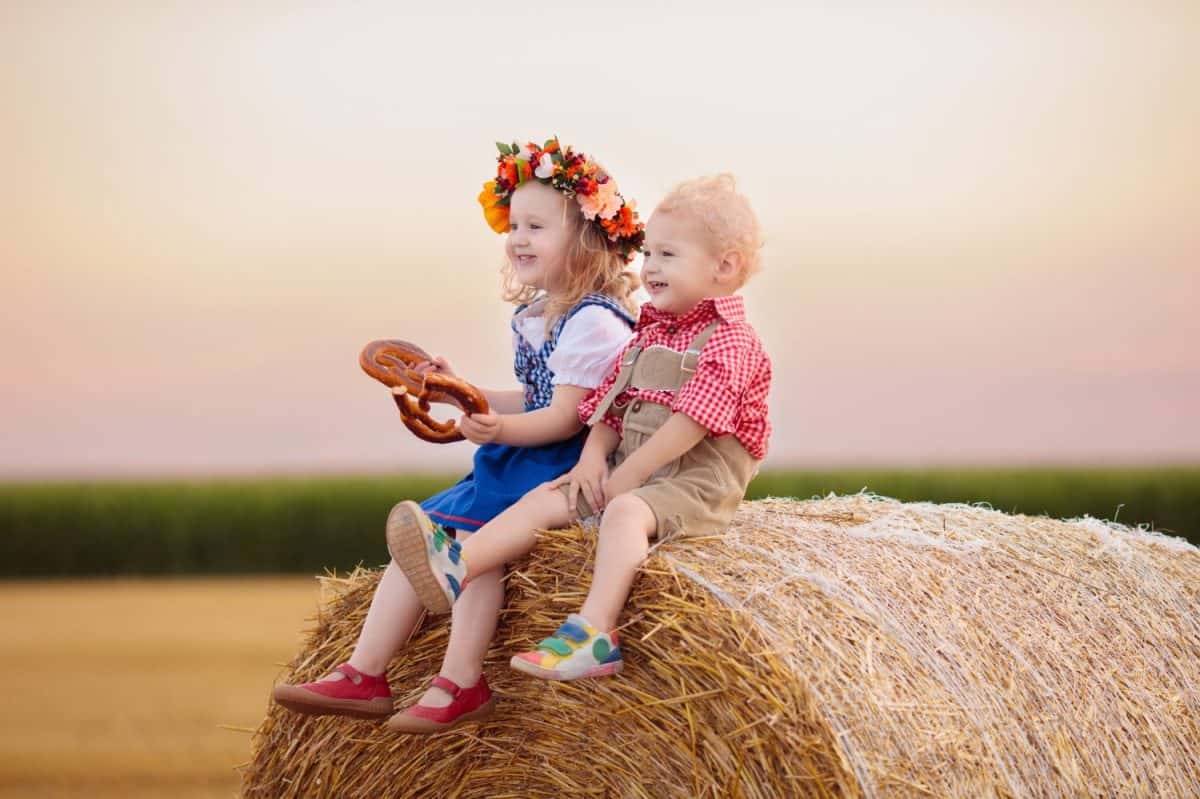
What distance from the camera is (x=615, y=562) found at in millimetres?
3111

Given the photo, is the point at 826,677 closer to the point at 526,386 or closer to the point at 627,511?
the point at 627,511

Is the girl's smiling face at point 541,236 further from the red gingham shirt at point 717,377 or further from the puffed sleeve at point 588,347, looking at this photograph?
the red gingham shirt at point 717,377

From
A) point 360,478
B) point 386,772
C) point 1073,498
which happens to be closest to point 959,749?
point 386,772

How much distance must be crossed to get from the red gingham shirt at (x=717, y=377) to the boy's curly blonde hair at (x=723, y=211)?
0.13 meters

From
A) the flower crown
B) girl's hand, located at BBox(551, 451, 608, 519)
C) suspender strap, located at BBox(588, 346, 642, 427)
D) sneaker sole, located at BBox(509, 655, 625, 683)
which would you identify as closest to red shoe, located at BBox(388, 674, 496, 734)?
sneaker sole, located at BBox(509, 655, 625, 683)

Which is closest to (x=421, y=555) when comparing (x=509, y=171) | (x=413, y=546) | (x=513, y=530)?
(x=413, y=546)

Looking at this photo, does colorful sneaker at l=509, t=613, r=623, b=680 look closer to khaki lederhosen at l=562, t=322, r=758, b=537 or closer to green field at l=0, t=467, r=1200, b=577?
khaki lederhosen at l=562, t=322, r=758, b=537

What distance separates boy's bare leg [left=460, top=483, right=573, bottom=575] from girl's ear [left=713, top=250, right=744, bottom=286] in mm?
691

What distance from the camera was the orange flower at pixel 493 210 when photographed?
394 cm

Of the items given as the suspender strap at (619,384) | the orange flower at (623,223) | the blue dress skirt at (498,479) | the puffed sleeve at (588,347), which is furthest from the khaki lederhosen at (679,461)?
the orange flower at (623,223)

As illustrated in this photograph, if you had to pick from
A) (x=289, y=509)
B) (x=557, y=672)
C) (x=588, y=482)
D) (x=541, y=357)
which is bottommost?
(x=289, y=509)

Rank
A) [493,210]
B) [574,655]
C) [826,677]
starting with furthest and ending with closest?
[493,210]
[574,655]
[826,677]

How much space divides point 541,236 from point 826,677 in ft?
4.93

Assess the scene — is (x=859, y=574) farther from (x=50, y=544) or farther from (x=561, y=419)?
(x=50, y=544)
